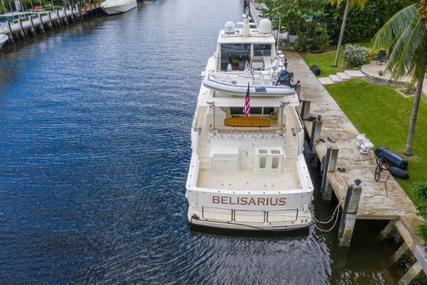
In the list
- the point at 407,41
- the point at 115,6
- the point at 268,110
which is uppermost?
the point at 407,41

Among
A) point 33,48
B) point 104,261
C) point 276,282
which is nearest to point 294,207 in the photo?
point 276,282

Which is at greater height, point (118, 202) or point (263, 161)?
point (263, 161)

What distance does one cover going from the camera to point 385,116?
24.8 meters

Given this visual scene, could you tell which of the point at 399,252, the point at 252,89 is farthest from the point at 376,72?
the point at 399,252

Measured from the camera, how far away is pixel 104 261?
51.1 feet

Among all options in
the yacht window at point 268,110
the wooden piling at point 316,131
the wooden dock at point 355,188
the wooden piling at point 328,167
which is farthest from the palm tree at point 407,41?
the yacht window at point 268,110

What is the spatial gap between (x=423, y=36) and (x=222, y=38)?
1073cm

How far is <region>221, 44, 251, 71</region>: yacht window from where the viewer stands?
2244cm

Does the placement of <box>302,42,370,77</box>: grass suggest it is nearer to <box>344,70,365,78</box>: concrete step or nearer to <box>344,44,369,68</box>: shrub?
<box>344,44,369,68</box>: shrub

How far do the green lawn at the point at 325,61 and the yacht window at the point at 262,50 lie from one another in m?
11.6

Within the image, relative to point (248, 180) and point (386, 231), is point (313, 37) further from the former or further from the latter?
point (386, 231)

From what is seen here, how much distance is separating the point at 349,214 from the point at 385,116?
11.8 meters

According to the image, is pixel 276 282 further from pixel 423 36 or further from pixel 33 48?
pixel 33 48

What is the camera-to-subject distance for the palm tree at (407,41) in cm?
1561
